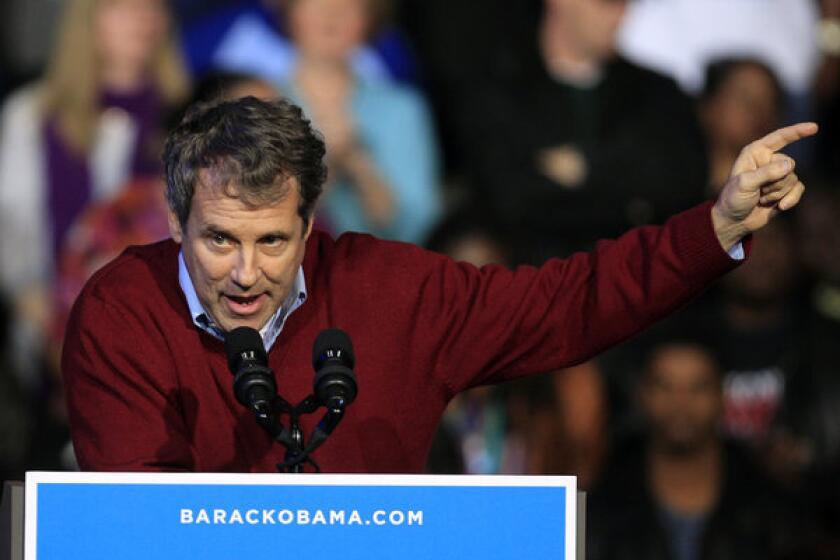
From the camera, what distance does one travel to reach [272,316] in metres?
2.94

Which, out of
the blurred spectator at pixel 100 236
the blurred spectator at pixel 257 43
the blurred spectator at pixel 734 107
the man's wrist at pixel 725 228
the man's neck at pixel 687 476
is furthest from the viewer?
the blurred spectator at pixel 734 107

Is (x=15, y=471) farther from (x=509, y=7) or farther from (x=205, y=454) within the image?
(x=205, y=454)

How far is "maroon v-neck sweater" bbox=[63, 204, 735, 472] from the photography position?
2.87 meters

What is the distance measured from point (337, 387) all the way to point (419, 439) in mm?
556

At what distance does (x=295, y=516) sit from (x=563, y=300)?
2.50ft

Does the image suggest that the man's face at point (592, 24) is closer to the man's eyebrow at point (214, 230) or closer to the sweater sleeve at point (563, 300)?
the sweater sleeve at point (563, 300)

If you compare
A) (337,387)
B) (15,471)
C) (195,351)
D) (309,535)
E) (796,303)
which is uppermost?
(796,303)

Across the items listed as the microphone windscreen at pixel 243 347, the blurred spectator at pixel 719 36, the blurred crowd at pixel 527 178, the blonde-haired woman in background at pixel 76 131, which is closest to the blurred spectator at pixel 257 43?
the blurred crowd at pixel 527 178

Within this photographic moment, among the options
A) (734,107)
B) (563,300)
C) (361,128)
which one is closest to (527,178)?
(361,128)

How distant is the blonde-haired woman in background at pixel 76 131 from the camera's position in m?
6.08

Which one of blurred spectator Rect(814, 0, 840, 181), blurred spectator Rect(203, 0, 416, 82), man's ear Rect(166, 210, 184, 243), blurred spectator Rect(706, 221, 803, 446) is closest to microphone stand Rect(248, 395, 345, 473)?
man's ear Rect(166, 210, 184, 243)

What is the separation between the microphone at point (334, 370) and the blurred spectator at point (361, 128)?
3.64m

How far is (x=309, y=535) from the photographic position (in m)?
2.44

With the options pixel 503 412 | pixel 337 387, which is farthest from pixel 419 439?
pixel 503 412
